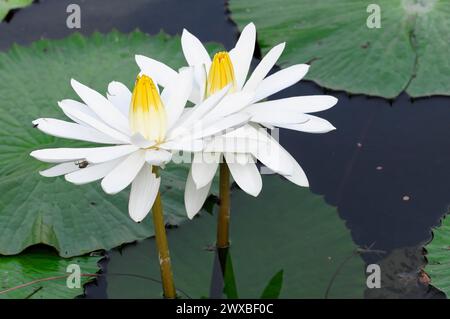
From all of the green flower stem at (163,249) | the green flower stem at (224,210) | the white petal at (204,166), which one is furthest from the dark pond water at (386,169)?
the white petal at (204,166)

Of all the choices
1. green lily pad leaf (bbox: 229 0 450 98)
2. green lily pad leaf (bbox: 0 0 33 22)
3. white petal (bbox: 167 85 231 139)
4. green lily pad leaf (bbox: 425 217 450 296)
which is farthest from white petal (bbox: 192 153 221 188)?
green lily pad leaf (bbox: 0 0 33 22)

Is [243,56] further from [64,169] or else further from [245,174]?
[64,169]

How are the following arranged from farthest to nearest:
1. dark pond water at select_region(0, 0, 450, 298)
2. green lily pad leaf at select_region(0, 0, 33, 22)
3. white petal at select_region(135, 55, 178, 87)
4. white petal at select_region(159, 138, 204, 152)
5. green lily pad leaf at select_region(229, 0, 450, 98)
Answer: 1. green lily pad leaf at select_region(0, 0, 33, 22)
2. green lily pad leaf at select_region(229, 0, 450, 98)
3. dark pond water at select_region(0, 0, 450, 298)
4. white petal at select_region(135, 55, 178, 87)
5. white petal at select_region(159, 138, 204, 152)

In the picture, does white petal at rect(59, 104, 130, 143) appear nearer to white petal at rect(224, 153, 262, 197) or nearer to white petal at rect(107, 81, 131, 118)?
white petal at rect(107, 81, 131, 118)

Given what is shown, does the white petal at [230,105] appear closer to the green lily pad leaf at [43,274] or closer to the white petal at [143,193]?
the white petal at [143,193]

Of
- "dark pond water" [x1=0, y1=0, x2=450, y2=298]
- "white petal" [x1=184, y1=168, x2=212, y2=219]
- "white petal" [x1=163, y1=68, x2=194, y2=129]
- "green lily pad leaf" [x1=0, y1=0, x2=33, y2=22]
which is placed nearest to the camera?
"white petal" [x1=163, y1=68, x2=194, y2=129]
